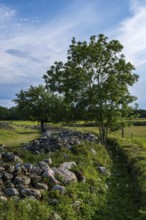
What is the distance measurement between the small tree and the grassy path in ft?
178

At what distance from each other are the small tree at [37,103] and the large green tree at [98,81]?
1528 inches

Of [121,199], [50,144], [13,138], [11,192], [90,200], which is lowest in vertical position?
[121,199]

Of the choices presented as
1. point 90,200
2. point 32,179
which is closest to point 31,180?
point 32,179

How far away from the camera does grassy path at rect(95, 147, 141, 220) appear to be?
504 inches

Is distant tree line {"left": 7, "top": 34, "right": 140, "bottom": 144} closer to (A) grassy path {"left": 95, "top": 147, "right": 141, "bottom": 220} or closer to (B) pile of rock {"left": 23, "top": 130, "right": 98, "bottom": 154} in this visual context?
(B) pile of rock {"left": 23, "top": 130, "right": 98, "bottom": 154}

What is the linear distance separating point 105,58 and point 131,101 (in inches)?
199

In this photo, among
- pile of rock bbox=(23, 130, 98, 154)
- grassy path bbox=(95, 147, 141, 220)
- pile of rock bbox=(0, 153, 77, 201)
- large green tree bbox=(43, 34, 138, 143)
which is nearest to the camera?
pile of rock bbox=(0, 153, 77, 201)

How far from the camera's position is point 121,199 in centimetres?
1504

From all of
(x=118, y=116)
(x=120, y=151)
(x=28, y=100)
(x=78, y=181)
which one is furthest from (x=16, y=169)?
(x=28, y=100)

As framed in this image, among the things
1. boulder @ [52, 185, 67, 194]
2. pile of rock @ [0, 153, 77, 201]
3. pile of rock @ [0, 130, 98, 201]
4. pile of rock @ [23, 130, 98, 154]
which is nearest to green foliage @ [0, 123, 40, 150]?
pile of rock @ [23, 130, 98, 154]

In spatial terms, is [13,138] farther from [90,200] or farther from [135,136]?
[90,200]

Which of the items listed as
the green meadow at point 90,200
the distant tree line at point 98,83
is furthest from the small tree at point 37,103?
the green meadow at point 90,200

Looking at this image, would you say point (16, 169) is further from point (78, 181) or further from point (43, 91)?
point (43, 91)

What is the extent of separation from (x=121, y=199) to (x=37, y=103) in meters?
61.8
